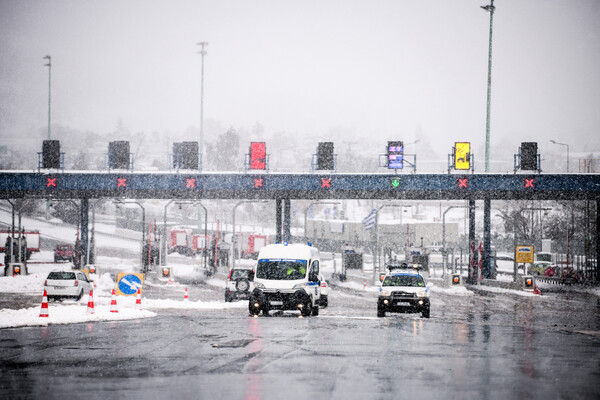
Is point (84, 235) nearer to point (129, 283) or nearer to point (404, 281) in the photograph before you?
point (129, 283)

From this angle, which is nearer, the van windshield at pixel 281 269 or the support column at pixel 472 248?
the van windshield at pixel 281 269

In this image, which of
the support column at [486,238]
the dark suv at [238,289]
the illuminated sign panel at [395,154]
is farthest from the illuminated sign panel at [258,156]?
the support column at [486,238]

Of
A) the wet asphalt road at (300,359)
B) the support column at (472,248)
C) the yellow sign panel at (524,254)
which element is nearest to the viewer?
the wet asphalt road at (300,359)

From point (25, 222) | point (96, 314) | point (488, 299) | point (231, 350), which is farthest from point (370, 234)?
point (231, 350)

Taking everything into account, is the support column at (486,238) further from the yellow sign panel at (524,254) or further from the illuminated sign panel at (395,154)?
the illuminated sign panel at (395,154)

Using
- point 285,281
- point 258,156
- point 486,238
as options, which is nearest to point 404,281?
point 285,281

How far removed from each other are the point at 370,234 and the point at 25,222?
48.9 m

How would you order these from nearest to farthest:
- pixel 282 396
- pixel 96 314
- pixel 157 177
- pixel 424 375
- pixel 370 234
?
1. pixel 282 396
2. pixel 424 375
3. pixel 96 314
4. pixel 157 177
5. pixel 370 234

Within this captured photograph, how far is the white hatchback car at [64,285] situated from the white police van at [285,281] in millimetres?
10237

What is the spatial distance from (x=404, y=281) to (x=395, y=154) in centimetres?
1748

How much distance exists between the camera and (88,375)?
12164 millimetres

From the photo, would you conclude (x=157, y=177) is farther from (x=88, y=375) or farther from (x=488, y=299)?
(x=88, y=375)

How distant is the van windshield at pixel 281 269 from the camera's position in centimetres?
2523

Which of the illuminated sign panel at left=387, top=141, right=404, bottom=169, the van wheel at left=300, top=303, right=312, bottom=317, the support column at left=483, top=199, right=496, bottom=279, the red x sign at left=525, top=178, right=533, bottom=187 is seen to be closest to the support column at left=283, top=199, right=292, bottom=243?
the illuminated sign panel at left=387, top=141, right=404, bottom=169
